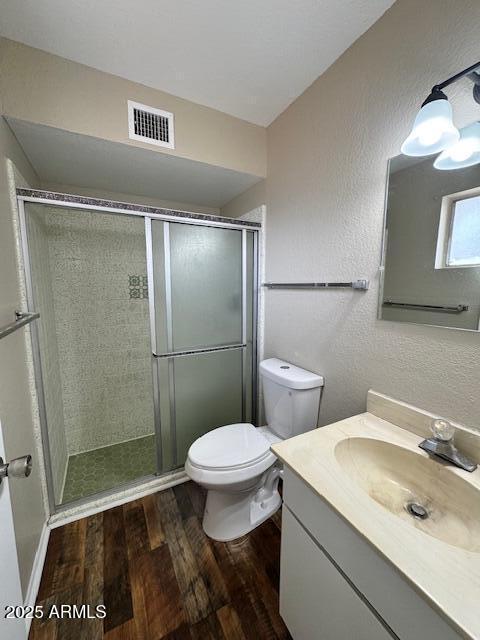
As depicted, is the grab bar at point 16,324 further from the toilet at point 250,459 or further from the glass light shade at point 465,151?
the glass light shade at point 465,151

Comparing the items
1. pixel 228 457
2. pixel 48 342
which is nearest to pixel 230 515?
pixel 228 457

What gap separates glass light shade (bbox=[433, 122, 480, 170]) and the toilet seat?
144 centimetres

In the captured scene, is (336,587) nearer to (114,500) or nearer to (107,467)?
(114,500)

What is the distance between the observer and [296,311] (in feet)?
5.17

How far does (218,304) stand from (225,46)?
4.28 ft

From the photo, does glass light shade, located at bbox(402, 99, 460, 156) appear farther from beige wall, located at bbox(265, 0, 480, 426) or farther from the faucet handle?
the faucet handle

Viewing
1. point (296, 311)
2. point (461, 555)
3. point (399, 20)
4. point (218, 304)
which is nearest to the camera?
point (461, 555)

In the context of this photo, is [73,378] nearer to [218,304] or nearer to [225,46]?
[218,304]

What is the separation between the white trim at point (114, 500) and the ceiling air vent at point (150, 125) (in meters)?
2.08

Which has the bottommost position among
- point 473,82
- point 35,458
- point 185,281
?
point 35,458

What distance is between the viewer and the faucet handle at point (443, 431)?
32.5 inches

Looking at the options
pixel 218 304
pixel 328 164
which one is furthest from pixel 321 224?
pixel 218 304

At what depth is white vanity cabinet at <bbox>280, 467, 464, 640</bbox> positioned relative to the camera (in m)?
0.52

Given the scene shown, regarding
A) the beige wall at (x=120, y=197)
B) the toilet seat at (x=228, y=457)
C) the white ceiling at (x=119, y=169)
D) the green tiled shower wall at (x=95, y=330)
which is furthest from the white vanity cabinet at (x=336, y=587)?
the beige wall at (x=120, y=197)
